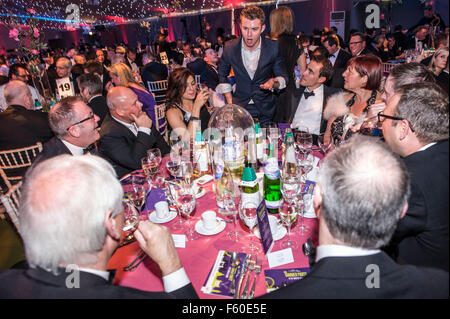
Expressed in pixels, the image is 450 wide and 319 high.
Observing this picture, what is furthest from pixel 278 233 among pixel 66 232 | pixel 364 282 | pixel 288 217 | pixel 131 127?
pixel 131 127

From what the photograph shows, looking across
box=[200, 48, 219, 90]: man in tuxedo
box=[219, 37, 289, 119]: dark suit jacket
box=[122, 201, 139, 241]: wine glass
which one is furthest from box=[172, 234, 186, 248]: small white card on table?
box=[200, 48, 219, 90]: man in tuxedo

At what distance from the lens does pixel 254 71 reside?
3615 mm

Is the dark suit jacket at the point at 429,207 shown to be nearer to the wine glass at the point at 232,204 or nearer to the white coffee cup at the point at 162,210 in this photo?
the wine glass at the point at 232,204

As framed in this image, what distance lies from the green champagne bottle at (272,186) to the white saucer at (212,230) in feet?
1.00

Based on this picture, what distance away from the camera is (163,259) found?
1.20 m

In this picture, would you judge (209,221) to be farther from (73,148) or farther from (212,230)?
(73,148)

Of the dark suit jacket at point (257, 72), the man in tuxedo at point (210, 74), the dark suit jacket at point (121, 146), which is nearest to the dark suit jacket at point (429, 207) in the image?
the dark suit jacket at point (121, 146)

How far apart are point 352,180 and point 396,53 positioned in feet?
30.9

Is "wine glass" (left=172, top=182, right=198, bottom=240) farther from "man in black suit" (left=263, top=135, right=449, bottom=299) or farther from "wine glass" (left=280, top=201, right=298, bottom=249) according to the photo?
"man in black suit" (left=263, top=135, right=449, bottom=299)

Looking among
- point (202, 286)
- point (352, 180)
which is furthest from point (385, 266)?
point (202, 286)

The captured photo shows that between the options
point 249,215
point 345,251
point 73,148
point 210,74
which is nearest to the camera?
point 345,251

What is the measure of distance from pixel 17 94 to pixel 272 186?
3787 millimetres

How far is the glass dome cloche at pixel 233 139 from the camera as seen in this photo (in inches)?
76.4
